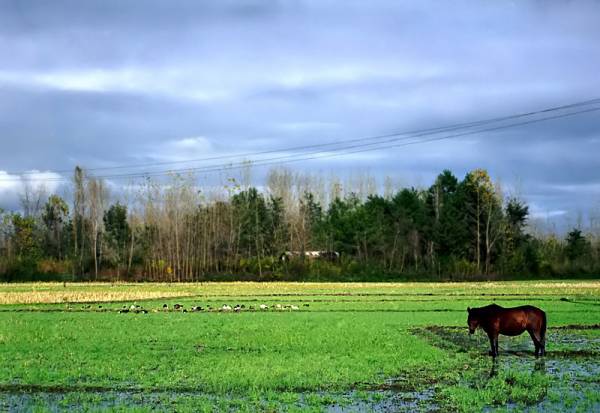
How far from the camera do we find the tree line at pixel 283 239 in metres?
82.0

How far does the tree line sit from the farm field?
4985 centimetres

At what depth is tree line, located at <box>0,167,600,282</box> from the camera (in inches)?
3228

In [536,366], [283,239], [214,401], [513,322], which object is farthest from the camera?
[283,239]

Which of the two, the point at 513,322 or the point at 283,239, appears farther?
the point at 283,239

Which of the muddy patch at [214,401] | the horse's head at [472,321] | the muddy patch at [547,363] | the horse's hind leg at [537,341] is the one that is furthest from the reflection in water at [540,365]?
the muddy patch at [214,401]

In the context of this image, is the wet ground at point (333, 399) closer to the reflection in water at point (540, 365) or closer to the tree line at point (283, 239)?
the reflection in water at point (540, 365)

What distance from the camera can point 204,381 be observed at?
577 inches

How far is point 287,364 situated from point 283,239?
78031mm

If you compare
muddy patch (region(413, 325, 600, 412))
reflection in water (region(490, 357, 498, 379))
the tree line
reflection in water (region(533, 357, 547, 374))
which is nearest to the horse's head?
muddy patch (region(413, 325, 600, 412))

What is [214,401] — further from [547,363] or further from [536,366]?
[547,363]

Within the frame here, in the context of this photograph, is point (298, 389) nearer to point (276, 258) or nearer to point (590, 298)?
point (590, 298)

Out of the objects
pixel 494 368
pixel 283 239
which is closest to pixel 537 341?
pixel 494 368

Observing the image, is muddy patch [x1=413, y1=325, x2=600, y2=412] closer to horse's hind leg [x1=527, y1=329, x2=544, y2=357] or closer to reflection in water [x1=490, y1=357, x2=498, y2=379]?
reflection in water [x1=490, y1=357, x2=498, y2=379]

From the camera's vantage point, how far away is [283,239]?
A: 311ft
